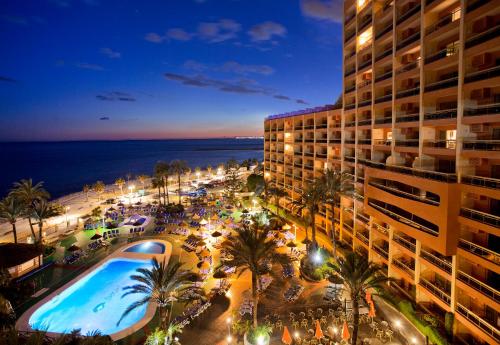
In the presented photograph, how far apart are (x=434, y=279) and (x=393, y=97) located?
14439 millimetres

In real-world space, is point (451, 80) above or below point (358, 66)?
below

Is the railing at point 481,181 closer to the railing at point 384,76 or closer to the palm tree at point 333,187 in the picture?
the railing at point 384,76

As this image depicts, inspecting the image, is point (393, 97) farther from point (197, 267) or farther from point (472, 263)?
point (197, 267)

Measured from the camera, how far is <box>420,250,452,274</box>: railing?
1834cm

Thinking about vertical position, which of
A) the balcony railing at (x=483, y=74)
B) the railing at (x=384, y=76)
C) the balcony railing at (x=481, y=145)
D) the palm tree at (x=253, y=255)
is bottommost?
the palm tree at (x=253, y=255)

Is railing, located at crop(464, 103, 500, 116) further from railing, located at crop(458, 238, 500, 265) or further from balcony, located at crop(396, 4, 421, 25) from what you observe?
balcony, located at crop(396, 4, 421, 25)

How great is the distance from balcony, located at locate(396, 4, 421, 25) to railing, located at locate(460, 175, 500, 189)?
12.9 metres

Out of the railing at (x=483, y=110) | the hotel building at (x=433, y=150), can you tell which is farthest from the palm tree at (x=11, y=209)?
the railing at (x=483, y=110)

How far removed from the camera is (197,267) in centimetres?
2914

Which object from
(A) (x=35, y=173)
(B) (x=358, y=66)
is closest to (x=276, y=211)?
(B) (x=358, y=66)

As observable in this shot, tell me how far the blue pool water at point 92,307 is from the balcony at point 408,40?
98.3 ft

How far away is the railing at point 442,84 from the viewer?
18281mm

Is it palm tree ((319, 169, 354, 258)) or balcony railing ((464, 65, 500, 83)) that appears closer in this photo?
balcony railing ((464, 65, 500, 83))

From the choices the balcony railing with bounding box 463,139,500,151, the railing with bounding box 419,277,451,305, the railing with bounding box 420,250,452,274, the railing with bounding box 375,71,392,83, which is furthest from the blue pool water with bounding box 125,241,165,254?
the balcony railing with bounding box 463,139,500,151
